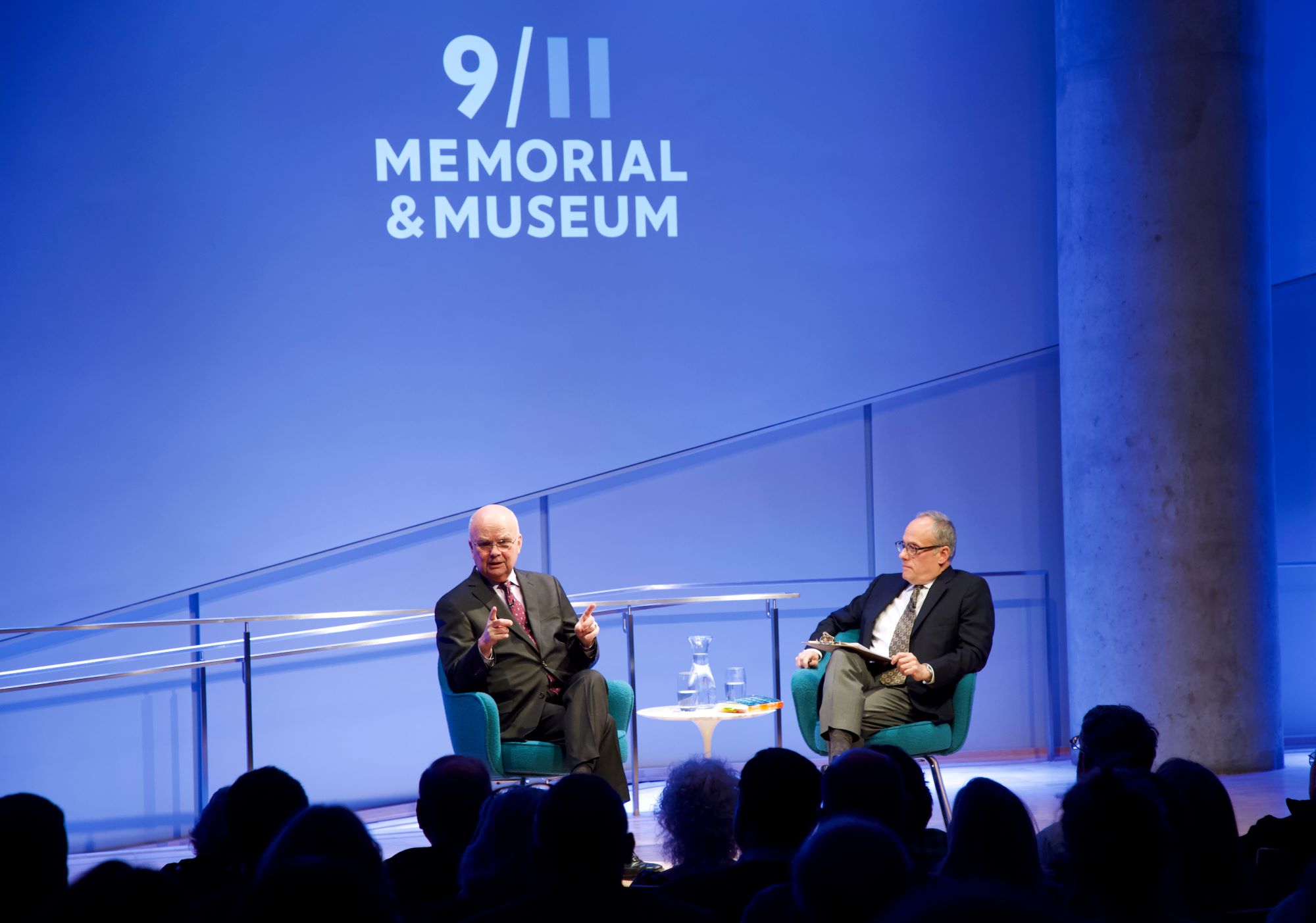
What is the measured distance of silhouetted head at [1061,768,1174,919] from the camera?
6.46 feet

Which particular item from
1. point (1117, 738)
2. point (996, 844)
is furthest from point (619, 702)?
point (996, 844)

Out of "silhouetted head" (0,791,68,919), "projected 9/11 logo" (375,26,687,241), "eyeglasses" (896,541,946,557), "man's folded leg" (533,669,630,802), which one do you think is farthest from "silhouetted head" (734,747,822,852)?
"projected 9/11 logo" (375,26,687,241)

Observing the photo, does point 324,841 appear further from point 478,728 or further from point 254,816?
point 478,728

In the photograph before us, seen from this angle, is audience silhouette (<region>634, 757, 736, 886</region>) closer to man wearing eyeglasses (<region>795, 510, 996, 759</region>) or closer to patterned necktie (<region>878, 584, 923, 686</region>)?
man wearing eyeglasses (<region>795, 510, 996, 759</region>)

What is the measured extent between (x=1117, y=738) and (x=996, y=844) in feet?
3.98

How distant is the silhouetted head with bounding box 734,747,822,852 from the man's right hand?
2.13m

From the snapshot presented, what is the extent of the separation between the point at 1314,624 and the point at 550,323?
13.3 feet

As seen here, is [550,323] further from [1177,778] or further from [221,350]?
[1177,778]

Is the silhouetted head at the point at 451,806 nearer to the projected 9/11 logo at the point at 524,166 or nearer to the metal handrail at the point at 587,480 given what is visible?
the metal handrail at the point at 587,480

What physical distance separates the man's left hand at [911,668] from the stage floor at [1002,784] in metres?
0.63

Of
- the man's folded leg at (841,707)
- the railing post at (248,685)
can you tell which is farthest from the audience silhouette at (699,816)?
the railing post at (248,685)

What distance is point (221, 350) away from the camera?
239 inches

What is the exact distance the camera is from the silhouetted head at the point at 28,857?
2.06m

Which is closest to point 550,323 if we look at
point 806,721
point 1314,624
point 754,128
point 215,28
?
point 754,128
